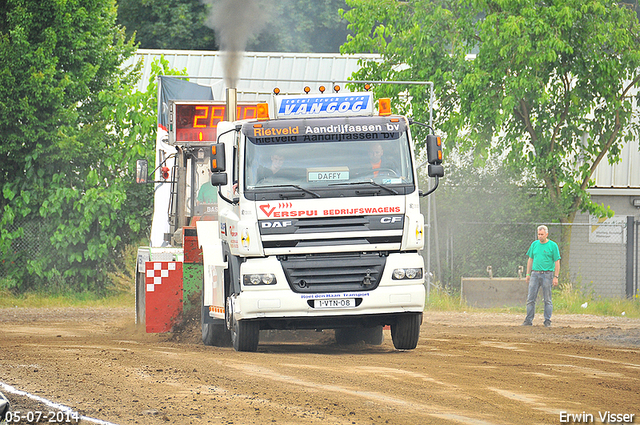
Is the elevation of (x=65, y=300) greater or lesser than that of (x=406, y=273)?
lesser

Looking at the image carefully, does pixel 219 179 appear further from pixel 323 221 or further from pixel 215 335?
pixel 215 335

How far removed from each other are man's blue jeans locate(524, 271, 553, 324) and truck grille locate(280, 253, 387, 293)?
23.8 feet

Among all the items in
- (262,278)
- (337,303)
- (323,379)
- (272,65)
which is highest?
(272,65)

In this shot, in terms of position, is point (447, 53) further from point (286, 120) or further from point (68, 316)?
point (286, 120)

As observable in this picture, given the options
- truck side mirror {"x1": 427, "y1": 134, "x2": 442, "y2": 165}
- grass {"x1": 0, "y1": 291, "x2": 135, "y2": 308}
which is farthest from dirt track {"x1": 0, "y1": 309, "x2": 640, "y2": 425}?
grass {"x1": 0, "y1": 291, "x2": 135, "y2": 308}

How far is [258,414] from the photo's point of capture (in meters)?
7.00

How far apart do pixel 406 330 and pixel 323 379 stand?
2.90 m

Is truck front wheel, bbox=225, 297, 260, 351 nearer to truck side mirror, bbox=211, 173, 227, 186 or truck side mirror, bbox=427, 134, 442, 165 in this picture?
truck side mirror, bbox=211, 173, 227, 186

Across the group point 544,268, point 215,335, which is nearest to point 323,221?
point 215,335

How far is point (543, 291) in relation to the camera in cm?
1691

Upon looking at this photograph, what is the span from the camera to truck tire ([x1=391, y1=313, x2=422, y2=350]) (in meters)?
11.3

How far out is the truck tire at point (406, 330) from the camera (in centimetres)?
1128

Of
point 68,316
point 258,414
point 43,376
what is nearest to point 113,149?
point 68,316

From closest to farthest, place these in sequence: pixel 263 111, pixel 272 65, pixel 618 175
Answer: pixel 263 111 < pixel 618 175 < pixel 272 65
